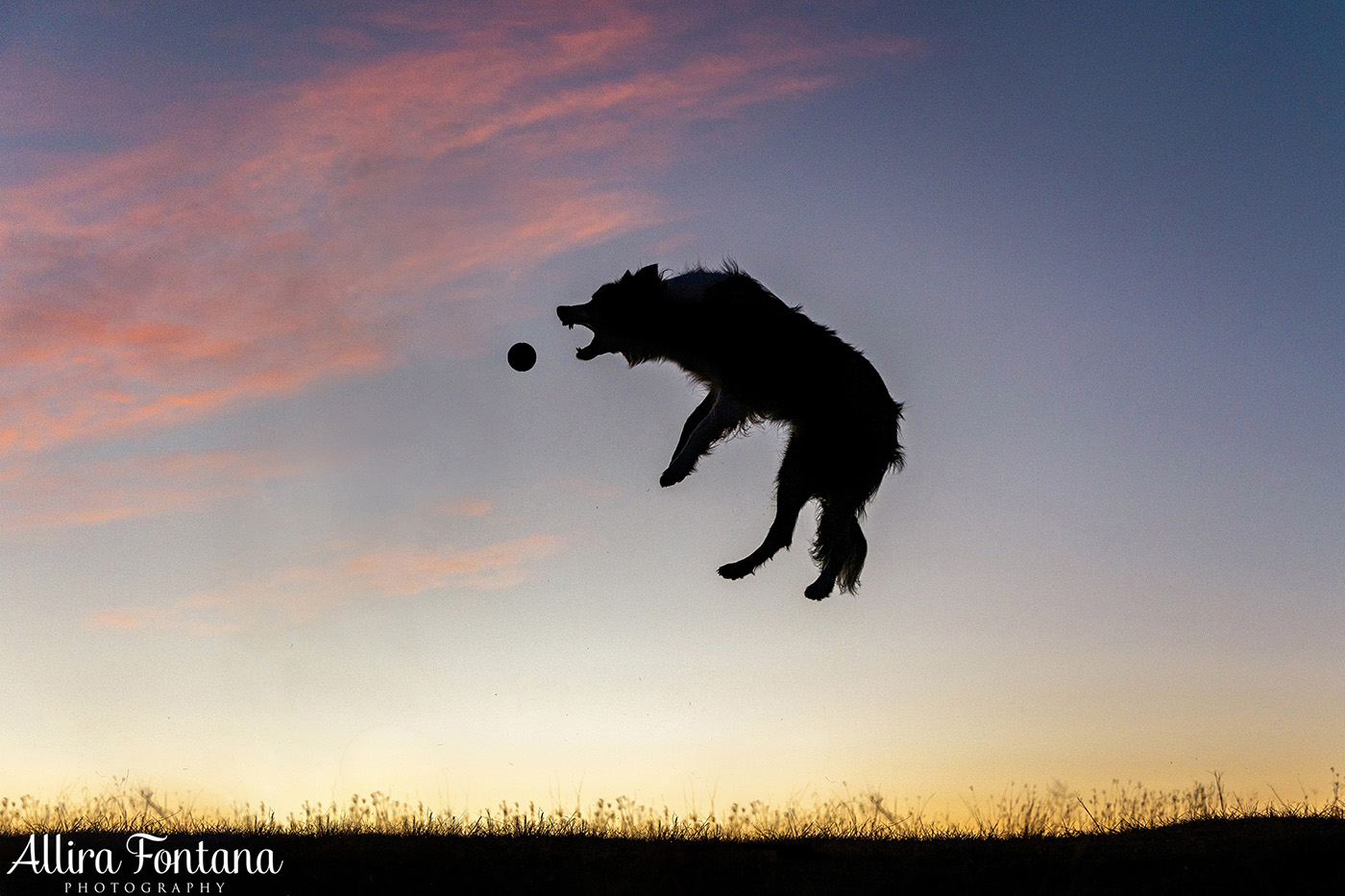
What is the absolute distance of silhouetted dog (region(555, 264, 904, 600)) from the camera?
9602 mm

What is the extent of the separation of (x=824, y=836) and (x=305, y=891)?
3.88 m

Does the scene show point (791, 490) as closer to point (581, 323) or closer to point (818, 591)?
point (818, 591)

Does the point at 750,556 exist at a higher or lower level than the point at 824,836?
higher

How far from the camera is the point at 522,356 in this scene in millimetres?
9680

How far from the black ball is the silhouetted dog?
441 millimetres

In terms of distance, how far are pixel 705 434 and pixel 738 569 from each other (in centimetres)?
103

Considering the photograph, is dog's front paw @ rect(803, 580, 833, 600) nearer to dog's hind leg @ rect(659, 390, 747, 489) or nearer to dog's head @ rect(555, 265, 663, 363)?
dog's hind leg @ rect(659, 390, 747, 489)

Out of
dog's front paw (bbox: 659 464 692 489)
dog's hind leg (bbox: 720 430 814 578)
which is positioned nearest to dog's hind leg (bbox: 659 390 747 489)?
dog's front paw (bbox: 659 464 692 489)

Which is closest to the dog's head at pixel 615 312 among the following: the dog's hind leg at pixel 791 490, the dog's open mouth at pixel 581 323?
the dog's open mouth at pixel 581 323

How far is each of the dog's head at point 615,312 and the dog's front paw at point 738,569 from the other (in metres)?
1.89

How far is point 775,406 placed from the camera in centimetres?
967

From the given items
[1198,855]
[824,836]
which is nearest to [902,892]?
[824,836]

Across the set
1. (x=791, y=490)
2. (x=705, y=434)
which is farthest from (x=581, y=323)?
(x=791, y=490)

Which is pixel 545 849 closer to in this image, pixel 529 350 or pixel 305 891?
pixel 305 891
